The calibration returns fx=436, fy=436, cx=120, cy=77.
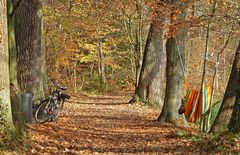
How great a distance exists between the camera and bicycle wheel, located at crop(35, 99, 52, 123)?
11.9 meters

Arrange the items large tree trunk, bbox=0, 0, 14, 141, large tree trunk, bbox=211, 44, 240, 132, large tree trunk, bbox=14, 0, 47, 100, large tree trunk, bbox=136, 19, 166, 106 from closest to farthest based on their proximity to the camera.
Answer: large tree trunk, bbox=0, 0, 14, 141
large tree trunk, bbox=211, 44, 240, 132
large tree trunk, bbox=14, 0, 47, 100
large tree trunk, bbox=136, 19, 166, 106

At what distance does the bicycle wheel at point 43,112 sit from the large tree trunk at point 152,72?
369 inches

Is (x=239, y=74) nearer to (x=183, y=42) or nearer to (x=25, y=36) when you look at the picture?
(x=183, y=42)

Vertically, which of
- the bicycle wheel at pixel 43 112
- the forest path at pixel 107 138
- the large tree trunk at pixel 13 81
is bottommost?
the forest path at pixel 107 138

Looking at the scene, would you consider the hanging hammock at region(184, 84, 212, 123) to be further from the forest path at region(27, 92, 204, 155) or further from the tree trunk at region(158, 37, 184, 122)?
the forest path at region(27, 92, 204, 155)

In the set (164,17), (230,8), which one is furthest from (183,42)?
(230,8)

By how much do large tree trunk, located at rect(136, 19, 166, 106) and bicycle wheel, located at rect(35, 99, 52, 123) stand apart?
9374 millimetres

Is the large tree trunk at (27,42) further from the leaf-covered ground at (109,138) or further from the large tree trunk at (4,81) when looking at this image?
the large tree trunk at (4,81)

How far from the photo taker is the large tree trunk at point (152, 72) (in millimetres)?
20844

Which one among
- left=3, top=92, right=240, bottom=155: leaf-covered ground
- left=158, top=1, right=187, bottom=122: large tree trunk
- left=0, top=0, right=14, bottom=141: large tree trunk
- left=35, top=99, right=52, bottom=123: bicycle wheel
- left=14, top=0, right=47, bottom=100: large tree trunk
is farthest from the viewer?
left=158, top=1, right=187, bottom=122: large tree trunk

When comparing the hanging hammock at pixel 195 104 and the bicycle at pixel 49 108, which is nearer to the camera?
the bicycle at pixel 49 108

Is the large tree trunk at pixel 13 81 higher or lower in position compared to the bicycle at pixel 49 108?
higher

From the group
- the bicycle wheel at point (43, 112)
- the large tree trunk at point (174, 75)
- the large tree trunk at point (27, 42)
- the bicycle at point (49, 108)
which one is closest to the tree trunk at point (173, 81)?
the large tree trunk at point (174, 75)

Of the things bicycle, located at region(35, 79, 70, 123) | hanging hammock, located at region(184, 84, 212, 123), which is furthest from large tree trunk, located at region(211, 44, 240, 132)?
bicycle, located at region(35, 79, 70, 123)
